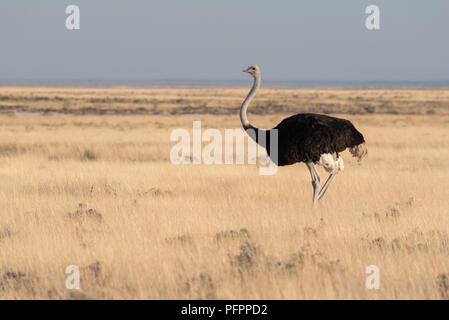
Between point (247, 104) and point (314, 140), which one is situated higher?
point (247, 104)

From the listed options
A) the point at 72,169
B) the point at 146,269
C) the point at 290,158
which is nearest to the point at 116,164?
the point at 72,169

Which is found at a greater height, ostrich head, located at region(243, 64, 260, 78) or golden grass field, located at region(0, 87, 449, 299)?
ostrich head, located at region(243, 64, 260, 78)

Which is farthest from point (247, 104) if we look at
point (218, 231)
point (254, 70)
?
point (218, 231)

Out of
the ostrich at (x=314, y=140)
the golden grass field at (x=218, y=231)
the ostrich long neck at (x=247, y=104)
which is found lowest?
the golden grass field at (x=218, y=231)

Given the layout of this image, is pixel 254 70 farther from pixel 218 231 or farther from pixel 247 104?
pixel 218 231

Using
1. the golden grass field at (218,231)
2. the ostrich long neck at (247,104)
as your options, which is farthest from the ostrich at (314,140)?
the golden grass field at (218,231)

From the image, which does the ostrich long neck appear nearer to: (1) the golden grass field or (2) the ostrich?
(2) the ostrich

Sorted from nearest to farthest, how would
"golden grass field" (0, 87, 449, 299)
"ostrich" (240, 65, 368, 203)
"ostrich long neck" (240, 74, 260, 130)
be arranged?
"golden grass field" (0, 87, 449, 299) < "ostrich" (240, 65, 368, 203) < "ostrich long neck" (240, 74, 260, 130)

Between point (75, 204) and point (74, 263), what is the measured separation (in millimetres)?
3428

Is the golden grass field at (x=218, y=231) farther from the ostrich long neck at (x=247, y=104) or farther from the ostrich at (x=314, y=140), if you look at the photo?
the ostrich long neck at (x=247, y=104)

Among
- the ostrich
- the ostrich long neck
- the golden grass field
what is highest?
the ostrich long neck

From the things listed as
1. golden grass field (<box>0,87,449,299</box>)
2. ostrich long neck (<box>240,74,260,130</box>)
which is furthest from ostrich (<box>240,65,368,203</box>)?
golden grass field (<box>0,87,449,299</box>)

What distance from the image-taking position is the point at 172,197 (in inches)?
411
